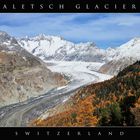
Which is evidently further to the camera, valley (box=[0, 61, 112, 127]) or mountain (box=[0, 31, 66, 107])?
mountain (box=[0, 31, 66, 107])

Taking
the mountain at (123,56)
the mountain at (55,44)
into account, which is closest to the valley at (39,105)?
the mountain at (123,56)

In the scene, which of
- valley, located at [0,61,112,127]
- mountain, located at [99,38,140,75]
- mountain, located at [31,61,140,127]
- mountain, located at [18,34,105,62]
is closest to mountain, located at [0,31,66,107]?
mountain, located at [18,34,105,62]

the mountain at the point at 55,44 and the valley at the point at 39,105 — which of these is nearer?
the valley at the point at 39,105

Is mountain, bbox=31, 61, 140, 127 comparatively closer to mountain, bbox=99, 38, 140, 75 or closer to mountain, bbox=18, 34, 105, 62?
mountain, bbox=99, 38, 140, 75

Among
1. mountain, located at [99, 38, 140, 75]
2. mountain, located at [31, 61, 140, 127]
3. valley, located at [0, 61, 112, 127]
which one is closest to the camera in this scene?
mountain, located at [31, 61, 140, 127]

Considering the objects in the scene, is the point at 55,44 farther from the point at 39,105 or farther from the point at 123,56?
the point at 39,105

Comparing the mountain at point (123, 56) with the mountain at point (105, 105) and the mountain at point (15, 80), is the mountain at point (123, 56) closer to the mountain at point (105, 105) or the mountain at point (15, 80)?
the mountain at point (105, 105)

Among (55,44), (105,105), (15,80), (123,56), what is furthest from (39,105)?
(55,44)

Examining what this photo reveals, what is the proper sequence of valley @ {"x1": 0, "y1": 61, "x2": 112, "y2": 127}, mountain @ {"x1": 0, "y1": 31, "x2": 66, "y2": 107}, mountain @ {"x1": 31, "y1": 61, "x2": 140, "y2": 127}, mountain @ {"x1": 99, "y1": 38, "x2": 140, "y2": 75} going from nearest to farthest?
mountain @ {"x1": 31, "y1": 61, "x2": 140, "y2": 127}, valley @ {"x1": 0, "y1": 61, "x2": 112, "y2": 127}, mountain @ {"x1": 99, "y1": 38, "x2": 140, "y2": 75}, mountain @ {"x1": 0, "y1": 31, "x2": 66, "y2": 107}
